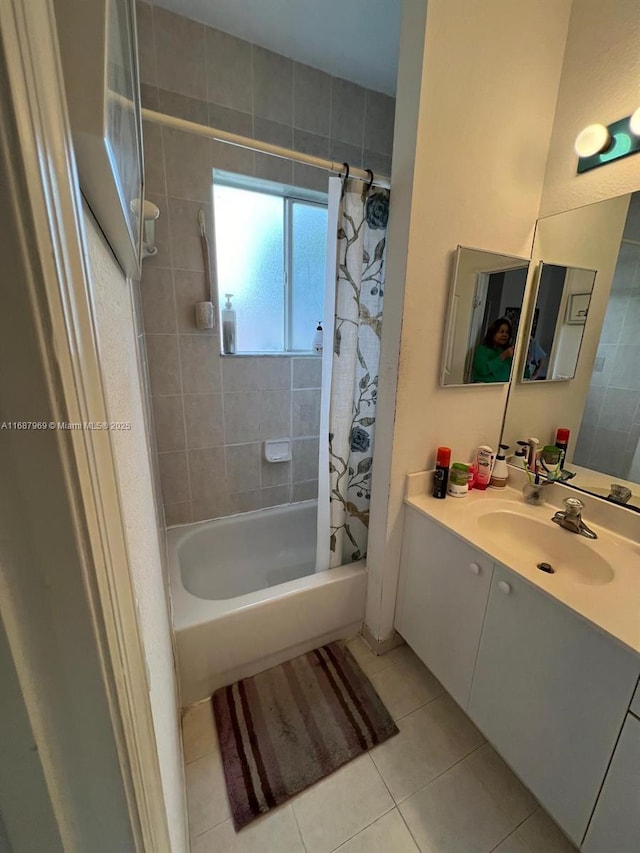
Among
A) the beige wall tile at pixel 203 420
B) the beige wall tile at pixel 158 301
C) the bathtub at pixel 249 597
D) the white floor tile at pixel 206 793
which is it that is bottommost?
the white floor tile at pixel 206 793

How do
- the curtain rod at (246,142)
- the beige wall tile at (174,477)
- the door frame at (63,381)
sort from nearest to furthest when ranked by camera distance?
the door frame at (63,381), the curtain rod at (246,142), the beige wall tile at (174,477)

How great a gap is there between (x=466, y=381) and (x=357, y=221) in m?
0.73

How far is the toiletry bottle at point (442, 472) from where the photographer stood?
1314mm

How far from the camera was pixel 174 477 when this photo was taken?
5.96 feet

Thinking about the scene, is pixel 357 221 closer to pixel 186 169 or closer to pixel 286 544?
pixel 186 169

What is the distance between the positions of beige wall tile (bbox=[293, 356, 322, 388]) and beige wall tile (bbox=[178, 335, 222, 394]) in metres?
0.44

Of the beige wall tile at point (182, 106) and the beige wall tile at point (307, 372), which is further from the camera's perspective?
the beige wall tile at point (307, 372)

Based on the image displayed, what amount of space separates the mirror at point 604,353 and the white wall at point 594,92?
62 millimetres

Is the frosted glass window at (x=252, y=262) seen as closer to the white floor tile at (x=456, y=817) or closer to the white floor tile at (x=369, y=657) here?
the white floor tile at (x=369, y=657)

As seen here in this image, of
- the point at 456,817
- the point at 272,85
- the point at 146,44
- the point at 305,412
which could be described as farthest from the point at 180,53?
the point at 456,817

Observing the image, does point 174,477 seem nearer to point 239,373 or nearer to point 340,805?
point 239,373

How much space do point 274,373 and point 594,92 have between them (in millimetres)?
1627

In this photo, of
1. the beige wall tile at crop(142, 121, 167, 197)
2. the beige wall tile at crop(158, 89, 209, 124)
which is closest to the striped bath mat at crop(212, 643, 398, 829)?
the beige wall tile at crop(142, 121, 167, 197)

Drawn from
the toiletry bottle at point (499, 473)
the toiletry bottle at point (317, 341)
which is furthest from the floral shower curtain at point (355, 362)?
the toiletry bottle at point (317, 341)
